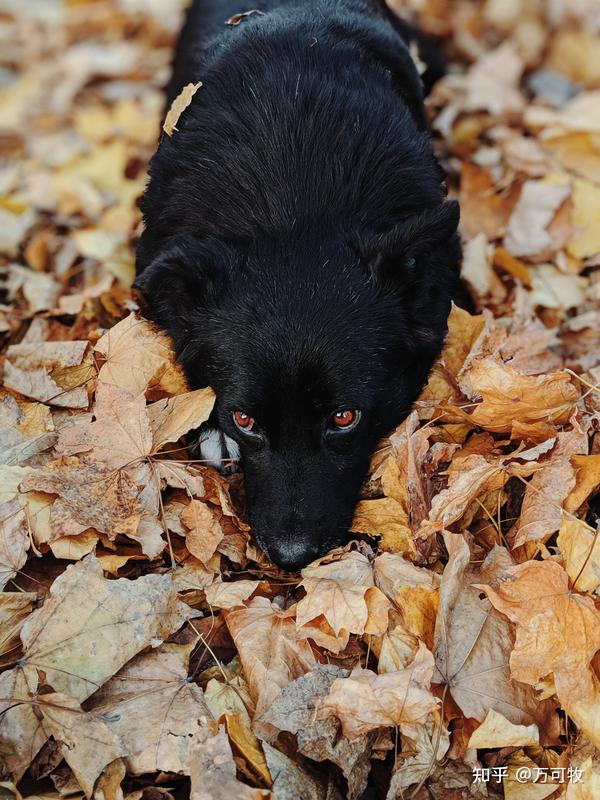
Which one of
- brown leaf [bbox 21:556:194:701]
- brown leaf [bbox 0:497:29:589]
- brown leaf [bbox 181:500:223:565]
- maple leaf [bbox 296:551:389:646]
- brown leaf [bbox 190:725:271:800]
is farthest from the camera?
brown leaf [bbox 181:500:223:565]

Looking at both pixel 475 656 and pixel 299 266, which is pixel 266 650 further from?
pixel 299 266

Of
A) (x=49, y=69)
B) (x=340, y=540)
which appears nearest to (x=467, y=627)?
(x=340, y=540)

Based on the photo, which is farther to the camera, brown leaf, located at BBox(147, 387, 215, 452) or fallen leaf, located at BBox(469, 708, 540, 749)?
brown leaf, located at BBox(147, 387, 215, 452)

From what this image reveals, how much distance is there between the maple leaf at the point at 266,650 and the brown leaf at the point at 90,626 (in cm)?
21

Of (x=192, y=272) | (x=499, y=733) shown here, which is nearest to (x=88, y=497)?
(x=192, y=272)

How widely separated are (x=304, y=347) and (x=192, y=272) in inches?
18.7

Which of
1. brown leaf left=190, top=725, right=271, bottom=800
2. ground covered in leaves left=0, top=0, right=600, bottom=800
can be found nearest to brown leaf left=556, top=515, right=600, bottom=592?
ground covered in leaves left=0, top=0, right=600, bottom=800

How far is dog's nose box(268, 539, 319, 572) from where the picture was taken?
9.21ft

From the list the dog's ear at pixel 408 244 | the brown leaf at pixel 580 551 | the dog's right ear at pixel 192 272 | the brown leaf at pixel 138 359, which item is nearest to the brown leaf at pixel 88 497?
the brown leaf at pixel 138 359

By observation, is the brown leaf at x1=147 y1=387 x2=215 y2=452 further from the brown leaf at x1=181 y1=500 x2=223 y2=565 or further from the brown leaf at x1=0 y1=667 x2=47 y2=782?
the brown leaf at x1=0 y1=667 x2=47 y2=782

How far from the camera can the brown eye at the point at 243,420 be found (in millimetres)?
2986

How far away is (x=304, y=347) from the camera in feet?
9.23

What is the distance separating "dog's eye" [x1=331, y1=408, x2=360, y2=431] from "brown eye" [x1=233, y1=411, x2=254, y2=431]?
11.5 inches

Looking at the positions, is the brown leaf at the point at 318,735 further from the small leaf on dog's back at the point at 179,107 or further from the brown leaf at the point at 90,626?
the small leaf on dog's back at the point at 179,107
